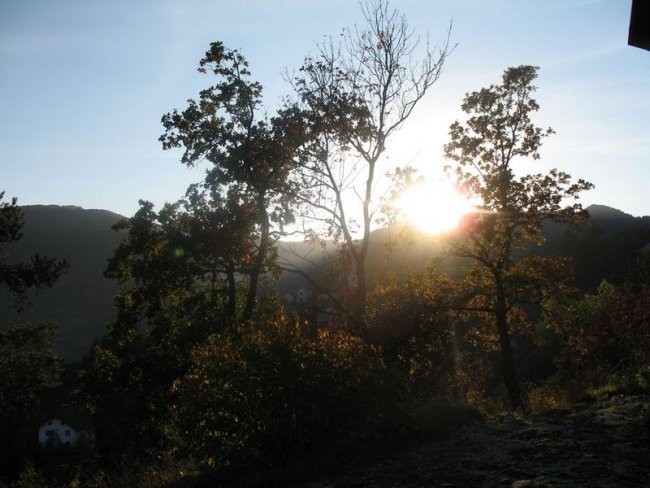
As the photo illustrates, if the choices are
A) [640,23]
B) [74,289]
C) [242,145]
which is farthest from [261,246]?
[74,289]

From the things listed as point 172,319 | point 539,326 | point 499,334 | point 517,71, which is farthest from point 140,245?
point 539,326

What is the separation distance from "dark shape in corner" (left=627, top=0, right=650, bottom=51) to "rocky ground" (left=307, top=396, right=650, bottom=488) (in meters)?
4.26

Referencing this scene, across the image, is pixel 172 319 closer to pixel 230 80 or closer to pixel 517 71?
pixel 230 80

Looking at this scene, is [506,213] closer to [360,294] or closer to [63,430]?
[360,294]

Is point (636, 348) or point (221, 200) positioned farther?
point (221, 200)

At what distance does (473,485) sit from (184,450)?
4.80 meters

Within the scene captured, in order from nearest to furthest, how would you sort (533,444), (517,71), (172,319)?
1. (533,444)
2. (517,71)
3. (172,319)

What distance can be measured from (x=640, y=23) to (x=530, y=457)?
202 inches

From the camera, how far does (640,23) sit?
3971 millimetres

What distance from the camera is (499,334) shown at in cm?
1984

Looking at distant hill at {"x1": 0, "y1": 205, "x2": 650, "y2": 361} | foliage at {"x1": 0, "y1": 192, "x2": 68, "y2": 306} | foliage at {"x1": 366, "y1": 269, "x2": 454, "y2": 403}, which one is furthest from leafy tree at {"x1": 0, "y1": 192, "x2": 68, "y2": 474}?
distant hill at {"x1": 0, "y1": 205, "x2": 650, "y2": 361}

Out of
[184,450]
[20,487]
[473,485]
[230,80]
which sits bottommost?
[20,487]

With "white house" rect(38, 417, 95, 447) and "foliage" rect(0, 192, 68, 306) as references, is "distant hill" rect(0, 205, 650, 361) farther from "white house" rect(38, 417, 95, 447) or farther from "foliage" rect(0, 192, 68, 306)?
"foliage" rect(0, 192, 68, 306)

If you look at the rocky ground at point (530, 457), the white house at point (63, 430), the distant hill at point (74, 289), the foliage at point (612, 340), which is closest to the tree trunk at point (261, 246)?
the foliage at point (612, 340)
